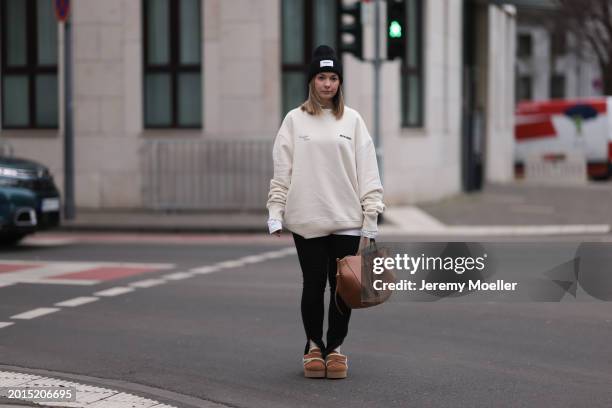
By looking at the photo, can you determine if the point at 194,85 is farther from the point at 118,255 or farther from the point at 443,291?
the point at 443,291

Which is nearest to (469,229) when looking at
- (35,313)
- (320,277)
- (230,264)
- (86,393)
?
(230,264)

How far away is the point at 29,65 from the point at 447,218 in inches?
322

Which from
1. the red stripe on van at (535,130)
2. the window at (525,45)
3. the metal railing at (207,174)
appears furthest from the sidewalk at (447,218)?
the window at (525,45)

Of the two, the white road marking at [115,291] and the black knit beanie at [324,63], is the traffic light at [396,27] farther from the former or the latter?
the black knit beanie at [324,63]

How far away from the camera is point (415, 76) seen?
71.1ft

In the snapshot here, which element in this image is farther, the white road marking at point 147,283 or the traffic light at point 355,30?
the traffic light at point 355,30

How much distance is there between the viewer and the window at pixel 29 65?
2034cm

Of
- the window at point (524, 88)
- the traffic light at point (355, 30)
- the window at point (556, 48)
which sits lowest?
the traffic light at point (355, 30)

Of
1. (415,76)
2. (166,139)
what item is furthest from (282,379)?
(415,76)

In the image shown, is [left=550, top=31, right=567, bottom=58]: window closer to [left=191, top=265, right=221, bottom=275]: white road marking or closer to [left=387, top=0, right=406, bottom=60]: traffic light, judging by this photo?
[left=387, top=0, right=406, bottom=60]: traffic light

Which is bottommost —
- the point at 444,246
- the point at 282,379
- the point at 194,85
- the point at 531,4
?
the point at 282,379

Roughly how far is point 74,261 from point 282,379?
6784 mm

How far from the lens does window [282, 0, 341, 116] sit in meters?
19.9

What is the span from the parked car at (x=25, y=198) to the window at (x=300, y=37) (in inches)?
261
